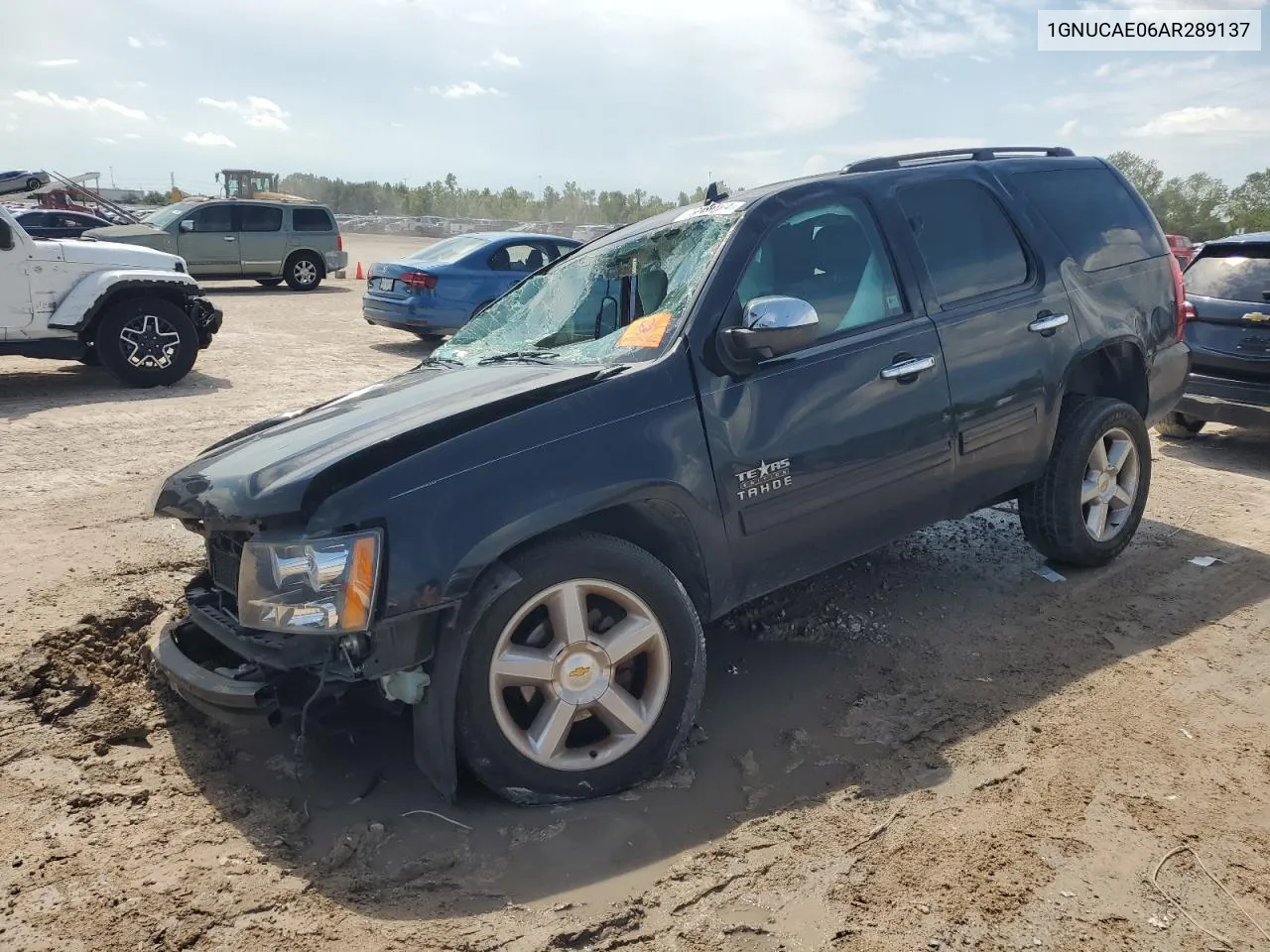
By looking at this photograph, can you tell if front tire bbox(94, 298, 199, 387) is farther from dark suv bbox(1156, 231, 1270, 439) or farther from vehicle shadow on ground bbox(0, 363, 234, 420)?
dark suv bbox(1156, 231, 1270, 439)

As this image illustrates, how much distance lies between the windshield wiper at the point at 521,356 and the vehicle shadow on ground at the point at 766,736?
1.41m

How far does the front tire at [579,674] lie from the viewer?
116 inches

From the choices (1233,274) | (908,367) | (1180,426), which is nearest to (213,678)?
(908,367)

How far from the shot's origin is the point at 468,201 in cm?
5997

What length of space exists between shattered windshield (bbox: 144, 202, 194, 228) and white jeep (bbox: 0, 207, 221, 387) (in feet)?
32.0

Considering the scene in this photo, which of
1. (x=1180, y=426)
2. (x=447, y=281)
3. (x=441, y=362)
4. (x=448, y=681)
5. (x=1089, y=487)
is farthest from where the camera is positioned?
(x=447, y=281)

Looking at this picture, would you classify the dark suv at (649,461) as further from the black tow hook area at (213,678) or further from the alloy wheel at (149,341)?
the alloy wheel at (149,341)

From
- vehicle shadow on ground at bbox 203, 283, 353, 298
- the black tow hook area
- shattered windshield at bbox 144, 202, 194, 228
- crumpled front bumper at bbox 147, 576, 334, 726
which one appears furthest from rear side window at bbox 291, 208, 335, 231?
crumpled front bumper at bbox 147, 576, 334, 726

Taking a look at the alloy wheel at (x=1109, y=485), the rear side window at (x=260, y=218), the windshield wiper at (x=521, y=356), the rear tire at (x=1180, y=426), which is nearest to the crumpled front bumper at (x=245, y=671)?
the windshield wiper at (x=521, y=356)

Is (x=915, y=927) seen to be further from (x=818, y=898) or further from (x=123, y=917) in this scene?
(x=123, y=917)

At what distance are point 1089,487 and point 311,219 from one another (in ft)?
63.2

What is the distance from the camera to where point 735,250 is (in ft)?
12.1

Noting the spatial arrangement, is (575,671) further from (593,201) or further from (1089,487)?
(593,201)

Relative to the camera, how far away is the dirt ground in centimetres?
258
